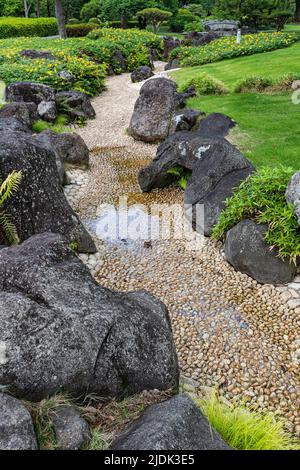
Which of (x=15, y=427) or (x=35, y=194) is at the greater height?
(x=35, y=194)

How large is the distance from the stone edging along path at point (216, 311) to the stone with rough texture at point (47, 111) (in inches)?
215

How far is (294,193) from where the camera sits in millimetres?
5906


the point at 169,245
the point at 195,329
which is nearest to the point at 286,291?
the point at 195,329

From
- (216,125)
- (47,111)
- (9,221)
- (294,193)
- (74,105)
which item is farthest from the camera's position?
(74,105)

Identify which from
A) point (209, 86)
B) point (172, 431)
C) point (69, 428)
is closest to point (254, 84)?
point (209, 86)

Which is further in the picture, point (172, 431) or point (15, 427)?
point (172, 431)

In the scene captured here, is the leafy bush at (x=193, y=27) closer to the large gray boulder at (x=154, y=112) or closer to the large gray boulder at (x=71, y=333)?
the large gray boulder at (x=154, y=112)

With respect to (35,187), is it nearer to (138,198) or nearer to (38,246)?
(38,246)

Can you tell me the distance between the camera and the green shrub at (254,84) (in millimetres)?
14797

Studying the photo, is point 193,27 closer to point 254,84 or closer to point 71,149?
point 254,84

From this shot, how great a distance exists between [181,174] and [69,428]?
22.8ft

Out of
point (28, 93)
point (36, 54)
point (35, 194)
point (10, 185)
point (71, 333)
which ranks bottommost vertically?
point (71, 333)

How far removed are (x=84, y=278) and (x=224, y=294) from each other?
258 centimetres

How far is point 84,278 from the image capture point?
4039 mm
